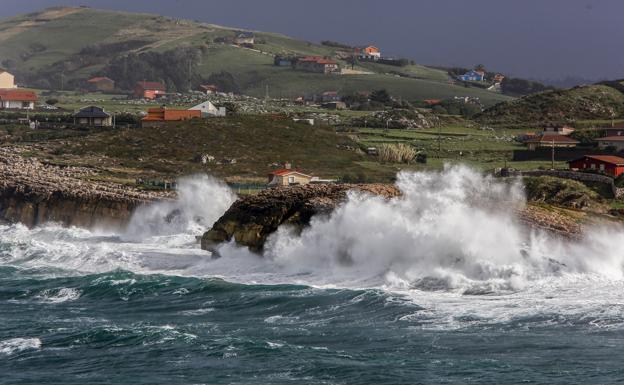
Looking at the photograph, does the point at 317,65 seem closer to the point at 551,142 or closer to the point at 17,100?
the point at 17,100

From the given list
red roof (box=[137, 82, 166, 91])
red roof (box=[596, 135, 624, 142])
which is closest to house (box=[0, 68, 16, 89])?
red roof (box=[137, 82, 166, 91])

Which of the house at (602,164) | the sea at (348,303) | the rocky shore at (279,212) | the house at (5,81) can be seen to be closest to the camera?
the sea at (348,303)

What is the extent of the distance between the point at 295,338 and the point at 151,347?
4.20 metres

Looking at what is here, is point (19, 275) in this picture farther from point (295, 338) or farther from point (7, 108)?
point (7, 108)

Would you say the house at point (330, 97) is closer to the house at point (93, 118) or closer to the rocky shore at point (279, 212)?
the house at point (93, 118)

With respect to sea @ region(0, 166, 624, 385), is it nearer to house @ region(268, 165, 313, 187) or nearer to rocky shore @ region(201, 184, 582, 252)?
rocky shore @ region(201, 184, 582, 252)

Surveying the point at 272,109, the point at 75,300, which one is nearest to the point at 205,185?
the point at 75,300

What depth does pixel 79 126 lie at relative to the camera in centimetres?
9962

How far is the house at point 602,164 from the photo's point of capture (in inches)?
2584

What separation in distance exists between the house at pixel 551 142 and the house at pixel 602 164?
15364mm

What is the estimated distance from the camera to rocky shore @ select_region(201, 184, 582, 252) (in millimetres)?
48278

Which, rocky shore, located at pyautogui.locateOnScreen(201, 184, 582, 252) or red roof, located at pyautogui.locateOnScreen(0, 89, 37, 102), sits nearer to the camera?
rocky shore, located at pyautogui.locateOnScreen(201, 184, 582, 252)

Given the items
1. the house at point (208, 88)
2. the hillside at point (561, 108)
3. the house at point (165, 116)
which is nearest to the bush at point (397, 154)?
the house at point (165, 116)

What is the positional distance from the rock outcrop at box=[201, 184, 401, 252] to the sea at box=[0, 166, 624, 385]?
0.64 meters
